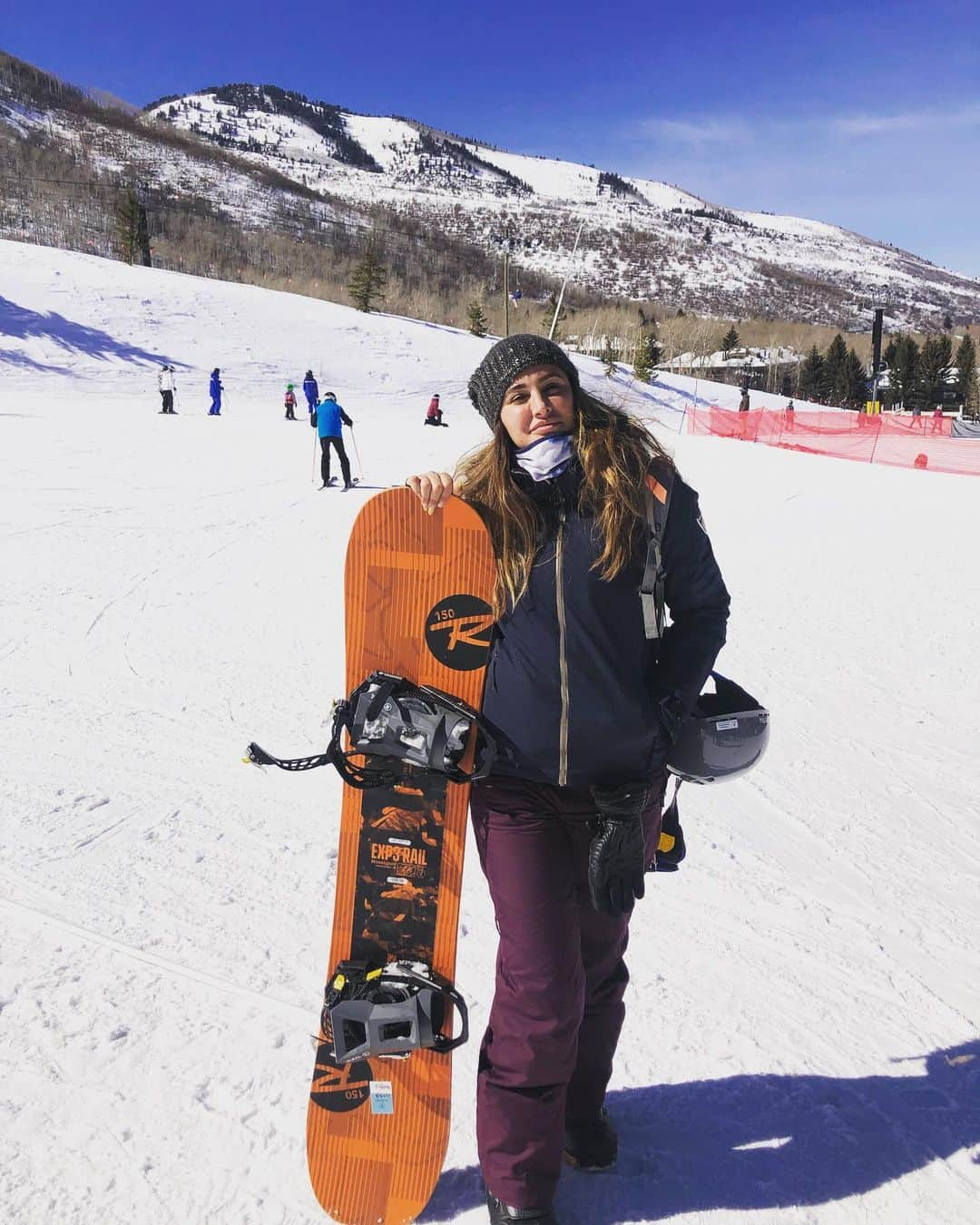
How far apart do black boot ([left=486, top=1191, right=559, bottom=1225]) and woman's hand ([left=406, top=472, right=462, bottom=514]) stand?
1.51m

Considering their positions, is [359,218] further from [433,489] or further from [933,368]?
[433,489]

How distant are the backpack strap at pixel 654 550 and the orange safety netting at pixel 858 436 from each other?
606 inches

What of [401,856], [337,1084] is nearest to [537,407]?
[401,856]

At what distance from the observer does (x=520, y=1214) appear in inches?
63.9

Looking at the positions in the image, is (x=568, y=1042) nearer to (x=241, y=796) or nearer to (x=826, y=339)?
(x=241, y=796)

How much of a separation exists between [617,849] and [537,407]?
961 millimetres

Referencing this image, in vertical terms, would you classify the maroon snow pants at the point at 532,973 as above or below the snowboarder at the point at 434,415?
below

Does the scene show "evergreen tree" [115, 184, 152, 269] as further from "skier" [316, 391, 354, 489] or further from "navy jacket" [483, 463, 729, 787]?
"navy jacket" [483, 463, 729, 787]

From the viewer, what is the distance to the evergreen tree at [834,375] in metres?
63.0

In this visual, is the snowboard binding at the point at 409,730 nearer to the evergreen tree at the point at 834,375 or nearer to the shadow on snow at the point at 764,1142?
the shadow on snow at the point at 764,1142

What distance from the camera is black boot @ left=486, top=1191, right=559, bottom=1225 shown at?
5.32 ft

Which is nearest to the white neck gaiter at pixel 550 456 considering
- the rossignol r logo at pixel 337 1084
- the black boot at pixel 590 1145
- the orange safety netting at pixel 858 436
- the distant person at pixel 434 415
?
the rossignol r logo at pixel 337 1084

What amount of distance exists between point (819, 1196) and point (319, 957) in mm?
1498

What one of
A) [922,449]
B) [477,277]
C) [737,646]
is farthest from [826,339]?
[737,646]
